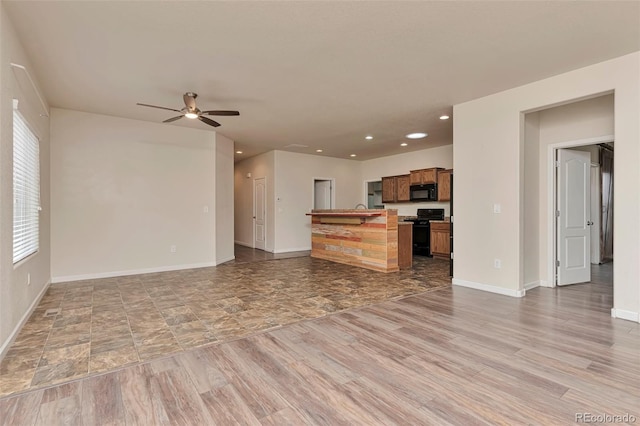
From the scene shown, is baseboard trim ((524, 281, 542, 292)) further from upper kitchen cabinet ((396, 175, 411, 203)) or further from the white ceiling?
upper kitchen cabinet ((396, 175, 411, 203))

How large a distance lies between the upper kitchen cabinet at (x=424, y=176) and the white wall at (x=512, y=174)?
2.96m

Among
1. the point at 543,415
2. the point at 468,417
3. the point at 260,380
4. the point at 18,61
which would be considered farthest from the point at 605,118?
the point at 18,61

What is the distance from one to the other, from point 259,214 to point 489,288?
613 centimetres

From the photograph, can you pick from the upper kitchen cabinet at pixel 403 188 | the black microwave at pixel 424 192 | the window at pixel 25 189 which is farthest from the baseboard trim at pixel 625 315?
the window at pixel 25 189

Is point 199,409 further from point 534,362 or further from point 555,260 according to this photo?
point 555,260

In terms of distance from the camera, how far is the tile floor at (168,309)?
2424 millimetres

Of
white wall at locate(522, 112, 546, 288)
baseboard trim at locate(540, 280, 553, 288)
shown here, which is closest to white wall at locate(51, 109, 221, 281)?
white wall at locate(522, 112, 546, 288)

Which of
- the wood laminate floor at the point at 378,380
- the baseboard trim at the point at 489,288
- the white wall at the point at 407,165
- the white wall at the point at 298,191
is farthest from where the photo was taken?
the white wall at the point at 298,191

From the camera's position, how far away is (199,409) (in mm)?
1808

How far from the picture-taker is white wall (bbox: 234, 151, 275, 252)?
27.1 feet

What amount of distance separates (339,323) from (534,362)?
5.28 feet

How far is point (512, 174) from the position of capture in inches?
161

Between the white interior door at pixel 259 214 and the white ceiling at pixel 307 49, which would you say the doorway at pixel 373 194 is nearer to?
the white interior door at pixel 259 214

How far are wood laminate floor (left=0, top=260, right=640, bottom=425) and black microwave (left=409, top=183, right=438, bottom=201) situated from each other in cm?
474
